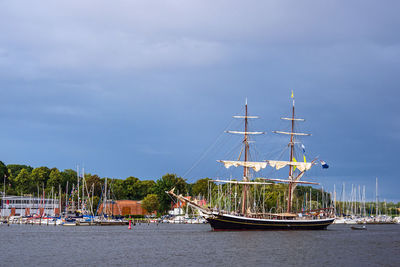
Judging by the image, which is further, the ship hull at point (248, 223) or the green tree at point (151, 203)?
the green tree at point (151, 203)

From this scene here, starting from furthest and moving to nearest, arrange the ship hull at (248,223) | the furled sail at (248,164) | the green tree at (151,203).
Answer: the green tree at (151,203), the furled sail at (248,164), the ship hull at (248,223)

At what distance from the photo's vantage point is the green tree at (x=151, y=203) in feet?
618

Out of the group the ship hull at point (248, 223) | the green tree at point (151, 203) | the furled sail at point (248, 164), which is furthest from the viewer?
the green tree at point (151, 203)

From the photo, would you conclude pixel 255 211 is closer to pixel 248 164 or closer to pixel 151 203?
pixel 248 164

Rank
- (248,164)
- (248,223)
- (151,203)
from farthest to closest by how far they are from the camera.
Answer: (151,203)
(248,164)
(248,223)

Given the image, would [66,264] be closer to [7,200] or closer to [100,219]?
[100,219]

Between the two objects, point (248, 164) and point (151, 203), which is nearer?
point (248, 164)

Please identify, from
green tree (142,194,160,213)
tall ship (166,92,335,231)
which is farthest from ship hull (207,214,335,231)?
green tree (142,194,160,213)

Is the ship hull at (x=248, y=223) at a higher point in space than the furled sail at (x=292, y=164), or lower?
lower

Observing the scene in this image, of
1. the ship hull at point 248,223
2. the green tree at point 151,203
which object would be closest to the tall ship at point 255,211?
the ship hull at point 248,223

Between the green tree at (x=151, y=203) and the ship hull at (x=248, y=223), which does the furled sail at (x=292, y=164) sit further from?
the green tree at (x=151, y=203)

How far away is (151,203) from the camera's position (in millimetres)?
188500

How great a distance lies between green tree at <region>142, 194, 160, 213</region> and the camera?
18850cm

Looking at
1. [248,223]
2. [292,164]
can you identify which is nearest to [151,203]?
[292,164]
